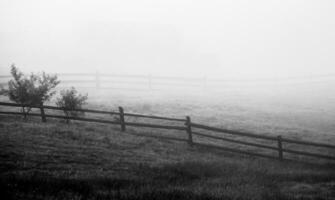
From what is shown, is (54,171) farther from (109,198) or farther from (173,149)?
(173,149)

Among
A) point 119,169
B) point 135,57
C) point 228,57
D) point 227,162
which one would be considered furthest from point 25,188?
point 228,57

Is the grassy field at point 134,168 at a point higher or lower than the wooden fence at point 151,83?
lower

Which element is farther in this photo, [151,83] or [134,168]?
[151,83]

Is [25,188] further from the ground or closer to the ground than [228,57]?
closer to the ground

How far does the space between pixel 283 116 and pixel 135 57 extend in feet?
130

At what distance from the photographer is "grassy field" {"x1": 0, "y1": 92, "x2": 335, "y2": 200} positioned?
7.73 metres

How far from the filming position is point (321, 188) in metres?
10.1

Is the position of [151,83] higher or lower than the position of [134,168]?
higher

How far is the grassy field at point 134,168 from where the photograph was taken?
25.4 feet

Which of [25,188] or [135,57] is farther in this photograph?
[135,57]

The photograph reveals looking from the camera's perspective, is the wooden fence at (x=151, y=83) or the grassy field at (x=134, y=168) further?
the wooden fence at (x=151, y=83)

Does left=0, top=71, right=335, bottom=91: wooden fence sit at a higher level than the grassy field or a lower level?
higher

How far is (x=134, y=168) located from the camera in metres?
10.2

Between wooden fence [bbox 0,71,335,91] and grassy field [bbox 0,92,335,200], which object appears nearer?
grassy field [bbox 0,92,335,200]
